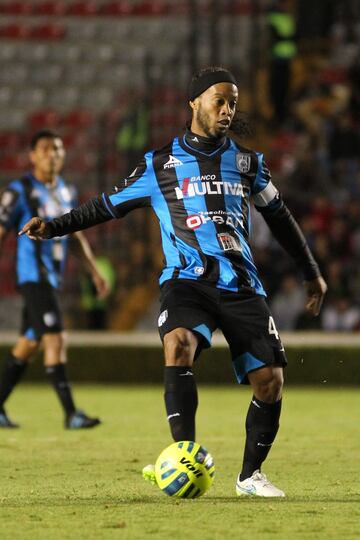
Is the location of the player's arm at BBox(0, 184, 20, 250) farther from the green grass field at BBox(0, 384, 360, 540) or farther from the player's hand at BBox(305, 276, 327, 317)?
the player's hand at BBox(305, 276, 327, 317)

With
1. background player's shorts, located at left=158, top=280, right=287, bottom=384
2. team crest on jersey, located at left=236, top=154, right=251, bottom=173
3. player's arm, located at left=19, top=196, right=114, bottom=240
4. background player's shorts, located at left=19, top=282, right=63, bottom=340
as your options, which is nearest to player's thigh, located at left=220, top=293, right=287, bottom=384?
background player's shorts, located at left=158, top=280, right=287, bottom=384

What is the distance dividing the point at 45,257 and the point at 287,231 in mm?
3915

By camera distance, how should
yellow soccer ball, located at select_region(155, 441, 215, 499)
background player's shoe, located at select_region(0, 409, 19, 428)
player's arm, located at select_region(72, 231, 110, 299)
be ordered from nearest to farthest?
yellow soccer ball, located at select_region(155, 441, 215, 499)
player's arm, located at select_region(72, 231, 110, 299)
background player's shoe, located at select_region(0, 409, 19, 428)

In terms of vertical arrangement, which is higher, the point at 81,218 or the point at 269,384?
the point at 81,218

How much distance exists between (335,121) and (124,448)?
35.4 ft

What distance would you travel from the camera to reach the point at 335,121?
18.8 meters

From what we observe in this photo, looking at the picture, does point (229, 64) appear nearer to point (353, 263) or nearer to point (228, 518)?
point (353, 263)

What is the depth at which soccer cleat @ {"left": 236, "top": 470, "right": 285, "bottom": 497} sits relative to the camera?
620 centimetres

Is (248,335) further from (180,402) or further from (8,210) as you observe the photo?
(8,210)

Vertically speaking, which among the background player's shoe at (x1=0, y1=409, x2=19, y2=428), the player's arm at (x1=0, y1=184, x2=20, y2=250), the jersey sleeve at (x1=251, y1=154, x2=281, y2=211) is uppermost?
the jersey sleeve at (x1=251, y1=154, x2=281, y2=211)

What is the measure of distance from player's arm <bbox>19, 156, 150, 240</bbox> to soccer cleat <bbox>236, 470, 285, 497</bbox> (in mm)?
1384

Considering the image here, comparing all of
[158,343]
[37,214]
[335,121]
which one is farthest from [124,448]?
[335,121]

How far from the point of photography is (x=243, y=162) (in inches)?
251

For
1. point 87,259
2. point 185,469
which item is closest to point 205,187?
point 185,469
